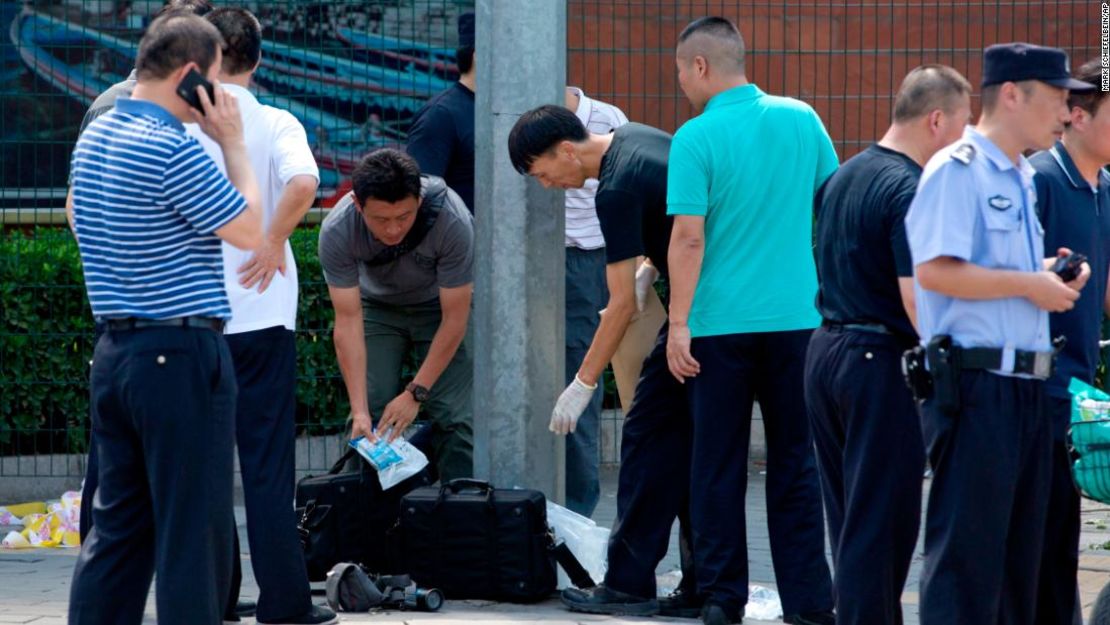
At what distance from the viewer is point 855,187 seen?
496cm

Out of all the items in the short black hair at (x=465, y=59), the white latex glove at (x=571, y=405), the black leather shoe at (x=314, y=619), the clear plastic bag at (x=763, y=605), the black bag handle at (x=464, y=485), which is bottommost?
the clear plastic bag at (x=763, y=605)

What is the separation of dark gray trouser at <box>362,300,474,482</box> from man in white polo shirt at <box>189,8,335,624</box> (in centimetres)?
115

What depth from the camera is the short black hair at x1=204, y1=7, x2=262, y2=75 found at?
216 inches

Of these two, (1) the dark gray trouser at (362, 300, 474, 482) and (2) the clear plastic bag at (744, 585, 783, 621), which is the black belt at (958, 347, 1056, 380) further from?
(1) the dark gray trouser at (362, 300, 474, 482)

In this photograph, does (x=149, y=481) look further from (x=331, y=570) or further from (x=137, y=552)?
(x=331, y=570)

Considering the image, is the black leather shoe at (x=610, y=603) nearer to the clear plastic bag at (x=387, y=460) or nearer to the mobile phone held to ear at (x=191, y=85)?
the clear plastic bag at (x=387, y=460)

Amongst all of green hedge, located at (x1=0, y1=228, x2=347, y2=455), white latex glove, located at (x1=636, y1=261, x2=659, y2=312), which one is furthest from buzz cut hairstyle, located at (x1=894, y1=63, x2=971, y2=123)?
green hedge, located at (x1=0, y1=228, x2=347, y2=455)

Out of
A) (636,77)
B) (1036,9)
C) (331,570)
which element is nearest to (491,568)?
(331,570)

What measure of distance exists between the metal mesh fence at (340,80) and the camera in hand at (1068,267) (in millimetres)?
4566

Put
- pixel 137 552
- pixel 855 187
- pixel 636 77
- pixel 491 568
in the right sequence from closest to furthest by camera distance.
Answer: pixel 137 552 < pixel 855 187 < pixel 491 568 < pixel 636 77

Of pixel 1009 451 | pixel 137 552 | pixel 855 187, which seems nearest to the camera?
pixel 1009 451

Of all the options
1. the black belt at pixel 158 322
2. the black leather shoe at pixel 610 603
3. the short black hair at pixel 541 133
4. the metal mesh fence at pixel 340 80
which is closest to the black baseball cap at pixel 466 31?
the metal mesh fence at pixel 340 80

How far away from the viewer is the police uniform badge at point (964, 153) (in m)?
4.32

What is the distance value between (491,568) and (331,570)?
56 centimetres
